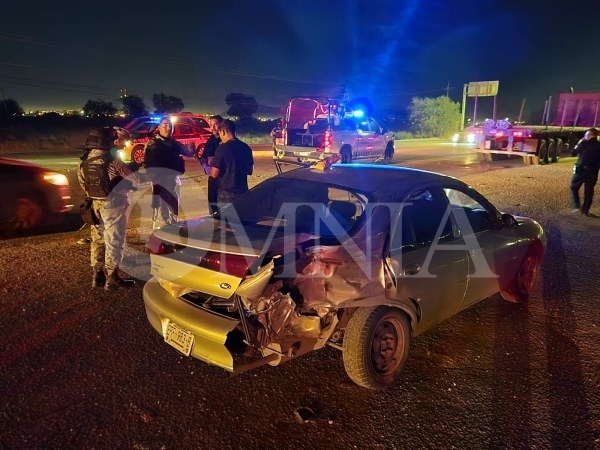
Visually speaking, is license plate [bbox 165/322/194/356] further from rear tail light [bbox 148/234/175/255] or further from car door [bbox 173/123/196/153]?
car door [bbox 173/123/196/153]

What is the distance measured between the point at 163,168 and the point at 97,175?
164 cm

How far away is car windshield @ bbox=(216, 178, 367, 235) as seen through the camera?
11.2 feet

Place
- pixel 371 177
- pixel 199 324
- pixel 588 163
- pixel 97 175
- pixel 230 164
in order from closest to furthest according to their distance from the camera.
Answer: pixel 199 324, pixel 371 177, pixel 97 175, pixel 230 164, pixel 588 163

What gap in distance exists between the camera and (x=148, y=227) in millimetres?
7121

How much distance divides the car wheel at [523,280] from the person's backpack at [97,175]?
3930 mm

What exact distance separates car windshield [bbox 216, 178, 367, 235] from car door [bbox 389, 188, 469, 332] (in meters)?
0.39

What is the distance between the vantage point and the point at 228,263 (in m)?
2.81

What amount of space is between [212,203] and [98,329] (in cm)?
232

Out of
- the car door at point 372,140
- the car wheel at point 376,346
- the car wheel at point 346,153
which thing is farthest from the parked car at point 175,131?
the car wheel at point 376,346

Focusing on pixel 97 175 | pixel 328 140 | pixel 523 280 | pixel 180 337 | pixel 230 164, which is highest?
pixel 97 175

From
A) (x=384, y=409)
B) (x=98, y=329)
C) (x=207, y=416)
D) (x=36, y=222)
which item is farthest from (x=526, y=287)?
(x=36, y=222)

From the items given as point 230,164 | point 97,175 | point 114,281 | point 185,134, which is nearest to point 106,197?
point 97,175

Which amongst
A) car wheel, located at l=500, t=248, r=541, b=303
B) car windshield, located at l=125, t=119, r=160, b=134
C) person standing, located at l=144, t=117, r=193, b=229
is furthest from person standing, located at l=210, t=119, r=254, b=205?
car windshield, located at l=125, t=119, r=160, b=134

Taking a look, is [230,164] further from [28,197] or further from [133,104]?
[133,104]
